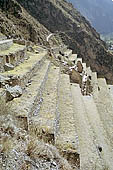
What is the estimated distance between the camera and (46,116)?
5.14 metres

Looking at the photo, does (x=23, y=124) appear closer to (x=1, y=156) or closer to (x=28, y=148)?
(x=28, y=148)

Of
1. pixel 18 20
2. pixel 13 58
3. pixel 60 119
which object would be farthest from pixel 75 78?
pixel 18 20

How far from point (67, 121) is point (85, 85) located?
23.2 ft

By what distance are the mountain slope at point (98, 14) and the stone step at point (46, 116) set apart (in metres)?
156

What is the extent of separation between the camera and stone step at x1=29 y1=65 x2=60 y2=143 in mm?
4305

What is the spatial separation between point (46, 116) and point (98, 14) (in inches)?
6987

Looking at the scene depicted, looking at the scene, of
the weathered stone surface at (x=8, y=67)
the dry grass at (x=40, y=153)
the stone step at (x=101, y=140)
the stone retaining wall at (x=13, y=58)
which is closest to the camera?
the dry grass at (x=40, y=153)

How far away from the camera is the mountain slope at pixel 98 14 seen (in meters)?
158

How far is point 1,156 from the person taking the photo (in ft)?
9.26

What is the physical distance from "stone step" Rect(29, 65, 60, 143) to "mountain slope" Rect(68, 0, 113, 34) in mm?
155640

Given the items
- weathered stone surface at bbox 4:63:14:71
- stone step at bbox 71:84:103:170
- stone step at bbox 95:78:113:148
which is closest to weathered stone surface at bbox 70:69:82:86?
stone step at bbox 95:78:113:148

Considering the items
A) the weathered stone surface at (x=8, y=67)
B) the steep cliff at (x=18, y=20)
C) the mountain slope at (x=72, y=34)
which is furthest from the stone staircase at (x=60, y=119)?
the mountain slope at (x=72, y=34)

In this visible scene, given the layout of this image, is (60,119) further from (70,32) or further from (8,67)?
(70,32)

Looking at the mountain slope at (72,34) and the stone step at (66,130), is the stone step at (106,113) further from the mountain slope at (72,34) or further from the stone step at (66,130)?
the mountain slope at (72,34)
